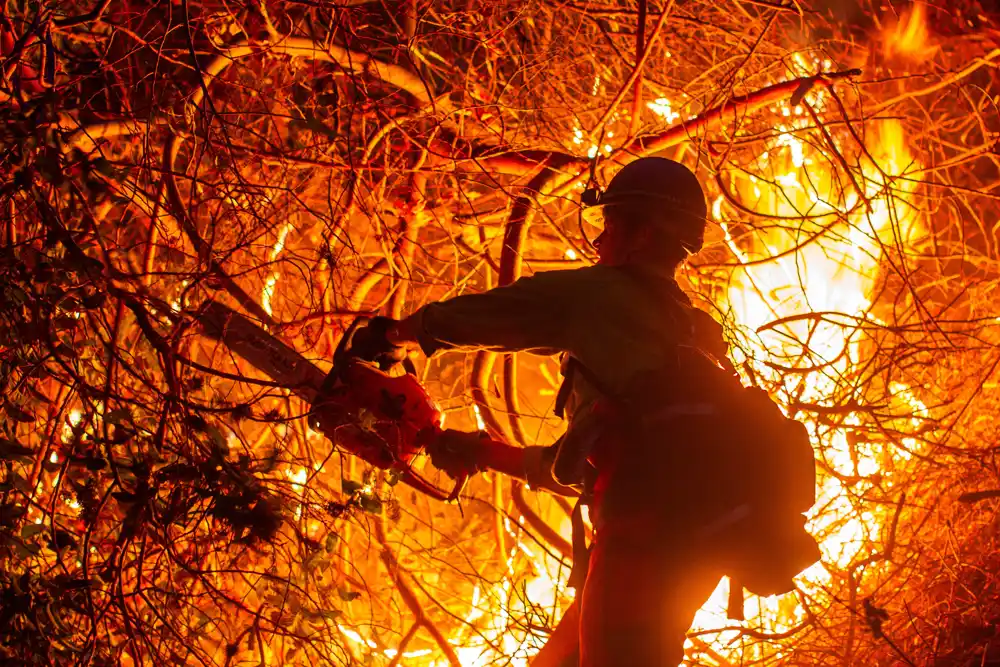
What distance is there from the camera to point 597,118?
392 cm

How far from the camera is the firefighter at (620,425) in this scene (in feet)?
6.76

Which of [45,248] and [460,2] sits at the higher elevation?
[460,2]

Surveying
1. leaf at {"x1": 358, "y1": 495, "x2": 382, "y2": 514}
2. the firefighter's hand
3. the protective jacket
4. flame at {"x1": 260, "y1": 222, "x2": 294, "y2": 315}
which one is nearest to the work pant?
the protective jacket

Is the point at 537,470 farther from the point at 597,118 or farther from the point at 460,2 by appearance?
the point at 460,2

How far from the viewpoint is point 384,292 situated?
406 centimetres

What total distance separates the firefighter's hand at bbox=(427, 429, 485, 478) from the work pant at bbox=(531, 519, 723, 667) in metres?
0.41

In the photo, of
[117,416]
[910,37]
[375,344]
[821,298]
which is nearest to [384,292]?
[375,344]

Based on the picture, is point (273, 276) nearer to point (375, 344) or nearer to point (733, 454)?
point (375, 344)

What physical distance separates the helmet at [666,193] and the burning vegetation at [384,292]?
482 mm

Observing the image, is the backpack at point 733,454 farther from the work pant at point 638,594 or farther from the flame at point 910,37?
the flame at point 910,37

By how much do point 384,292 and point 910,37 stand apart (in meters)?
2.73

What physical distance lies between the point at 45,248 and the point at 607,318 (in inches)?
50.4

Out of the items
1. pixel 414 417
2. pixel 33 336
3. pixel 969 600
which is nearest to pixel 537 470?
pixel 414 417

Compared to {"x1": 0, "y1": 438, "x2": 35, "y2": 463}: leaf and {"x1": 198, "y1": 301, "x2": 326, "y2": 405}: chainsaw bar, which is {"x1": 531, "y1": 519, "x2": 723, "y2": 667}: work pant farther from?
{"x1": 0, "y1": 438, "x2": 35, "y2": 463}: leaf
